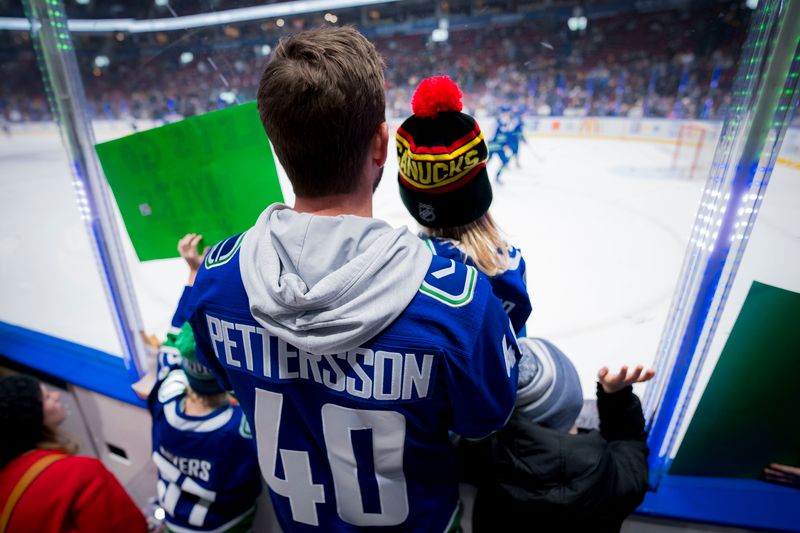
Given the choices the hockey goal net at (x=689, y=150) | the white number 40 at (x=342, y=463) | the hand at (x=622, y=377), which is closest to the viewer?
the white number 40 at (x=342, y=463)

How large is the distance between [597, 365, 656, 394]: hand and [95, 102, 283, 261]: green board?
80 centimetres

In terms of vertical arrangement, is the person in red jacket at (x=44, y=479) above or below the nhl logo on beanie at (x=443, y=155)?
below

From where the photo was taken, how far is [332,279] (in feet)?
1.39

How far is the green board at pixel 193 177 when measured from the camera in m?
0.95

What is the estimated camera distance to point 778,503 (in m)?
0.99

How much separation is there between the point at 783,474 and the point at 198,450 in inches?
55.1

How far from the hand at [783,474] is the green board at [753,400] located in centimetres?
1

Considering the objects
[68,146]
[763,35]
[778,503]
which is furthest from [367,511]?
[68,146]

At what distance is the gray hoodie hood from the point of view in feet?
1.41

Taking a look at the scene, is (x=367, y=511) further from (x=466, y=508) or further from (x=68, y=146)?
(x=68, y=146)

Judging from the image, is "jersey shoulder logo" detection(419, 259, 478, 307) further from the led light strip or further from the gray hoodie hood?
the led light strip

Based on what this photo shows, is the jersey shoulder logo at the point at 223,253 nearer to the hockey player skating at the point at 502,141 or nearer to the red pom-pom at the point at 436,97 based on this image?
the red pom-pom at the point at 436,97

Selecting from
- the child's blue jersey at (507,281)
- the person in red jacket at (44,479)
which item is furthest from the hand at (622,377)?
the person in red jacket at (44,479)

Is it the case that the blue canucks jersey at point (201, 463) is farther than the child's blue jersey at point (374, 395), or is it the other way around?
the blue canucks jersey at point (201, 463)
